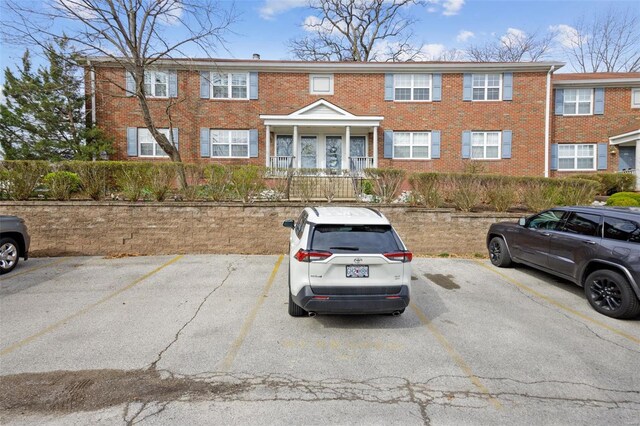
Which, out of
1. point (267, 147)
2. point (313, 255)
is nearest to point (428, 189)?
point (313, 255)

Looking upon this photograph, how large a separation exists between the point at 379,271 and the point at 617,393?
2.56m

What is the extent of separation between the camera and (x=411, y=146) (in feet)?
55.5

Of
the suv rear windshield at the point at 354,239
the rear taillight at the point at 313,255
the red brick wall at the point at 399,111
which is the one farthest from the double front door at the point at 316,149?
the rear taillight at the point at 313,255

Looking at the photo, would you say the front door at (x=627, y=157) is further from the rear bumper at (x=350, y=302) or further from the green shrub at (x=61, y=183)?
the green shrub at (x=61, y=183)

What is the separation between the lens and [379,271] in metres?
4.30

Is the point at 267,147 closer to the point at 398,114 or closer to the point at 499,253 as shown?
the point at 398,114

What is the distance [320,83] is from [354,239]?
1427 cm

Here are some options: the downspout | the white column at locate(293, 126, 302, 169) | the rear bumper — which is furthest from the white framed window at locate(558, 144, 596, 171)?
the rear bumper

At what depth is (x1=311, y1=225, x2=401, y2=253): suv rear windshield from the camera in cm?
433

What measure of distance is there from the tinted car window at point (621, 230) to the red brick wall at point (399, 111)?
38.3 feet

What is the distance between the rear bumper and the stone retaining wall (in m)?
5.02

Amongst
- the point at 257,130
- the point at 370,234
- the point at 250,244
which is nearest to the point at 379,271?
the point at 370,234

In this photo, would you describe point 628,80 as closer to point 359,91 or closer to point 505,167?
point 505,167

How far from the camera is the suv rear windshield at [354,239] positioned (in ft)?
14.2
